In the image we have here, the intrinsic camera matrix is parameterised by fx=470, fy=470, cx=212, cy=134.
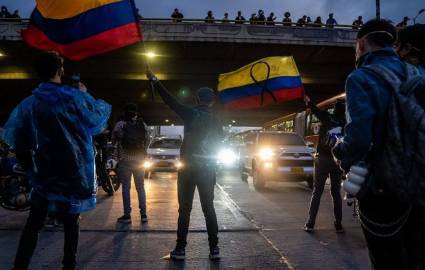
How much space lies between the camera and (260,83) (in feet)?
26.9

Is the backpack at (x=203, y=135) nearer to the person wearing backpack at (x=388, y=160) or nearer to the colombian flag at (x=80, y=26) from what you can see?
the colombian flag at (x=80, y=26)

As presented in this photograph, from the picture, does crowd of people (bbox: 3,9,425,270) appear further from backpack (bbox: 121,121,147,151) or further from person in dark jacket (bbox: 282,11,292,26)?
person in dark jacket (bbox: 282,11,292,26)

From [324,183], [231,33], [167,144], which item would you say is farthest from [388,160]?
[231,33]

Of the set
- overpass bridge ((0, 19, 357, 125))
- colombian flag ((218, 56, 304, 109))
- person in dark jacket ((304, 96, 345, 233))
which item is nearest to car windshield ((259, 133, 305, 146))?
colombian flag ((218, 56, 304, 109))

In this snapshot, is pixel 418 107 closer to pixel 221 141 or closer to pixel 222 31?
pixel 221 141

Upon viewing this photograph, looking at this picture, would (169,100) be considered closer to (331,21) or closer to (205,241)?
(205,241)

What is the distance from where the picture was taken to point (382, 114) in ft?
8.43

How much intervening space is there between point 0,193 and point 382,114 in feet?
23.1

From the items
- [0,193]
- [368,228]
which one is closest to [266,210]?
[0,193]

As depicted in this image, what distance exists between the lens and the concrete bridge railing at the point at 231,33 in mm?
27516

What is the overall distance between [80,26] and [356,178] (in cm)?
362

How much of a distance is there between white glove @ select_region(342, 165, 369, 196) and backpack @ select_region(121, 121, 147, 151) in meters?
5.48

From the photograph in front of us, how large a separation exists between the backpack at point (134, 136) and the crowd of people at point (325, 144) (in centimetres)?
260

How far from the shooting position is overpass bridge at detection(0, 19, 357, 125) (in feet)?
90.7
